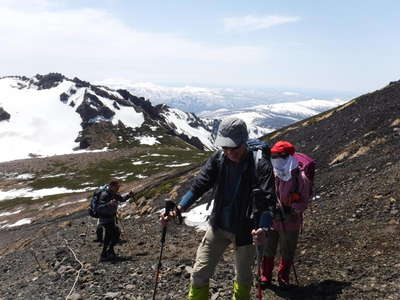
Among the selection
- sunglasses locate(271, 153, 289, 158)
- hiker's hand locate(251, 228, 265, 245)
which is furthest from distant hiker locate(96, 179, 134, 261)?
hiker's hand locate(251, 228, 265, 245)

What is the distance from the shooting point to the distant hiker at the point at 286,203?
11164 millimetres

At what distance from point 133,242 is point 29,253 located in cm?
882

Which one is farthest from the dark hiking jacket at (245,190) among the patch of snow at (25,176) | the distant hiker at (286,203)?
the patch of snow at (25,176)

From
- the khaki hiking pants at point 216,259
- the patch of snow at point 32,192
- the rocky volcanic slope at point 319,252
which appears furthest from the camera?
the patch of snow at point 32,192

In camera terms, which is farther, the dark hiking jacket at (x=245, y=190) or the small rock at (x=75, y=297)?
the small rock at (x=75, y=297)

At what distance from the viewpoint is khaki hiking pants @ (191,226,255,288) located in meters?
8.91

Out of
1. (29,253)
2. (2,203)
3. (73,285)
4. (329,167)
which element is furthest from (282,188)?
(2,203)

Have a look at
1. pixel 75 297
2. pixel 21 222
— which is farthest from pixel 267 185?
pixel 21 222

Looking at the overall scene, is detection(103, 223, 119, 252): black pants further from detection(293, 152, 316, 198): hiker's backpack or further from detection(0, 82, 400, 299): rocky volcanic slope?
detection(293, 152, 316, 198): hiker's backpack

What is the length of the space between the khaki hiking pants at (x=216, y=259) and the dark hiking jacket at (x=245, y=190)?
7.1 inches

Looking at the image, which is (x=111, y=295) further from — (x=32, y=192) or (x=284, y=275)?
(x=32, y=192)

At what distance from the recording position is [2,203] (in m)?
105

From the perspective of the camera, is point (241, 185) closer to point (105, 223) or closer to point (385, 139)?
point (105, 223)

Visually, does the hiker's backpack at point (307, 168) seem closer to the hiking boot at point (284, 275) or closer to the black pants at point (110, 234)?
the hiking boot at point (284, 275)
